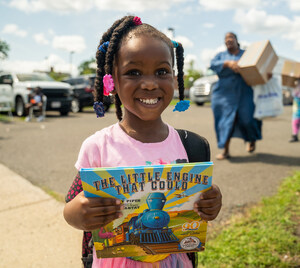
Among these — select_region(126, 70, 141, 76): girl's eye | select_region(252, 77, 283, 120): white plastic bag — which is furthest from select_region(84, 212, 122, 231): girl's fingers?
select_region(252, 77, 283, 120): white plastic bag

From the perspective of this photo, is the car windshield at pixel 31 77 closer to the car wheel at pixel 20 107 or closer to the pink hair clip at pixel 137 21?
the car wheel at pixel 20 107

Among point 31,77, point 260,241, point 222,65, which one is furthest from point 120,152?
point 31,77

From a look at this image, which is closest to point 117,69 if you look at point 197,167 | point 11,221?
point 197,167

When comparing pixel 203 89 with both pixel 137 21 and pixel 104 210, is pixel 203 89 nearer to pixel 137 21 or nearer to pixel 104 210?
pixel 137 21

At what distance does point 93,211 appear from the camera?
1.14 m

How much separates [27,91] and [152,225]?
34.8 feet

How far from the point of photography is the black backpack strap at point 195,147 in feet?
4.80

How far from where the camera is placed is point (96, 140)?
1.38m

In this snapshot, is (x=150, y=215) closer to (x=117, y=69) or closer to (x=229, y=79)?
(x=117, y=69)

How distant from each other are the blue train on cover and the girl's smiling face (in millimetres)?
379

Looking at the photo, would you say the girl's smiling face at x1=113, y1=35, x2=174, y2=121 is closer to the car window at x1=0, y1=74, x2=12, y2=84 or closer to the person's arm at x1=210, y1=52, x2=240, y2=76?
the person's arm at x1=210, y1=52, x2=240, y2=76

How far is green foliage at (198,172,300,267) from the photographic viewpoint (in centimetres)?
230

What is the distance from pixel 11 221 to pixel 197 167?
2.47 meters

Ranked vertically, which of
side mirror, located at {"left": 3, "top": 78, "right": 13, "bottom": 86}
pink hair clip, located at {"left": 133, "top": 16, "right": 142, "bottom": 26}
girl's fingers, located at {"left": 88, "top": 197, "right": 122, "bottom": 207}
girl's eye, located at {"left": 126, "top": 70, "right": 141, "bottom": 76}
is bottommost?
girl's fingers, located at {"left": 88, "top": 197, "right": 122, "bottom": 207}
